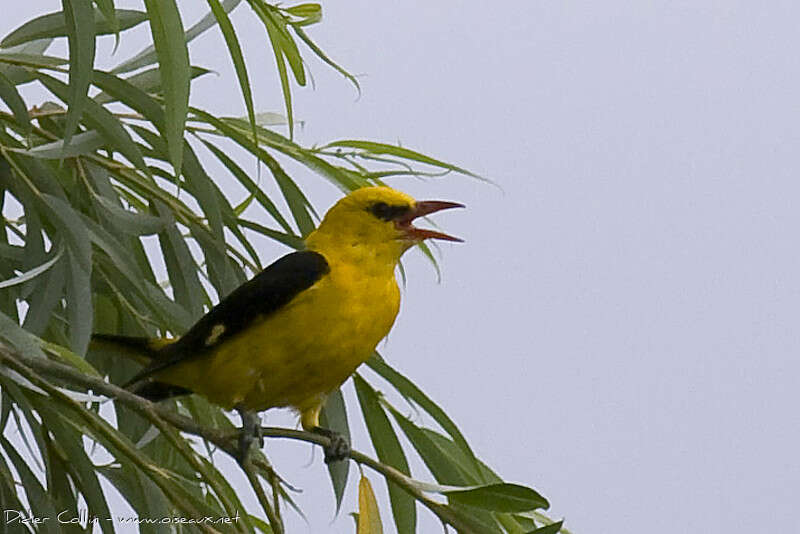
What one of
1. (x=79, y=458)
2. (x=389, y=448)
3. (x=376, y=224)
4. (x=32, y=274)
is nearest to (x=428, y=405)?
(x=389, y=448)

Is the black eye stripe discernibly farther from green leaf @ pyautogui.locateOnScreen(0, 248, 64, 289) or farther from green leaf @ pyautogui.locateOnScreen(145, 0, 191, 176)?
green leaf @ pyautogui.locateOnScreen(145, 0, 191, 176)

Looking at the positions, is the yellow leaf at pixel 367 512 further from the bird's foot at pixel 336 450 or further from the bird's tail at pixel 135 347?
the bird's tail at pixel 135 347

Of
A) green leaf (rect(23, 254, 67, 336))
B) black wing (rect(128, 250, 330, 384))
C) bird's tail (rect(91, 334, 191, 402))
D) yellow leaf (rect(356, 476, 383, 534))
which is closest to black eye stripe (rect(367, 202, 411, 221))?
black wing (rect(128, 250, 330, 384))

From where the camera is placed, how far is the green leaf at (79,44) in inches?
38.6

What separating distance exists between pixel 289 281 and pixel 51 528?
0.99 ft

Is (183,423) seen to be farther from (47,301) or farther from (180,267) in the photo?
(180,267)

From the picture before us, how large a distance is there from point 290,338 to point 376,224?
18 cm

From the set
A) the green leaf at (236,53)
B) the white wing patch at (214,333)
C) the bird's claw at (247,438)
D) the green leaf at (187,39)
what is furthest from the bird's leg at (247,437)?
the green leaf at (187,39)

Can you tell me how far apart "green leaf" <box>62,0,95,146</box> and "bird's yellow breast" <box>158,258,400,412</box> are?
1.29 ft

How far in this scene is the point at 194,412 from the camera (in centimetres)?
155

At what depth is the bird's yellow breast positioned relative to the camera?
132 centimetres

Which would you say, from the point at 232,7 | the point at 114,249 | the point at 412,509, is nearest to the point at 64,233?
the point at 114,249

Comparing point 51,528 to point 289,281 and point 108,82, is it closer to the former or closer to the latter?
point 289,281

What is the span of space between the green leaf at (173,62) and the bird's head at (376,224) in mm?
459
